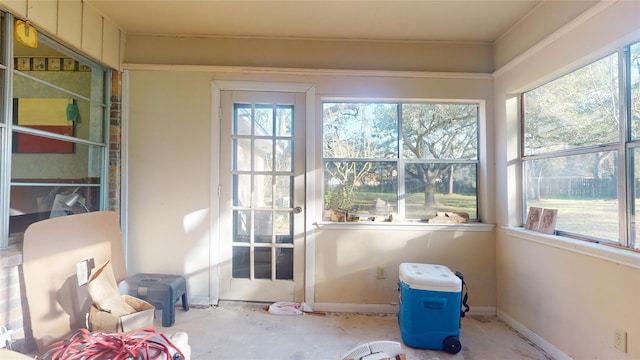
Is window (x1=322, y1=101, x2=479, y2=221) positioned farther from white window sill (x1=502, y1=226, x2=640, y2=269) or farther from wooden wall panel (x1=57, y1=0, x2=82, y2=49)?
wooden wall panel (x1=57, y1=0, x2=82, y2=49)

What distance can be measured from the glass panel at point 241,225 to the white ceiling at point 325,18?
1.84 metres

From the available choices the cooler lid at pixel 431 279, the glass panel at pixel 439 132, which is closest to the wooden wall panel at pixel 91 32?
the glass panel at pixel 439 132

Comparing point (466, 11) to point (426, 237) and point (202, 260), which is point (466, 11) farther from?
point (202, 260)

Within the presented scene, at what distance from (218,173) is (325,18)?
5.90ft

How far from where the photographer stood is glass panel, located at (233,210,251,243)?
9.53 feet

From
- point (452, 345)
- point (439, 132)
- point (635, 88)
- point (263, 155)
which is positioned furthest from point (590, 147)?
point (263, 155)

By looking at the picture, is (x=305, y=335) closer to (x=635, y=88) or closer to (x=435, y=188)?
(x=435, y=188)

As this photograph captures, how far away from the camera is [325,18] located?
2508 millimetres

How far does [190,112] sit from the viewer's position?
112 inches

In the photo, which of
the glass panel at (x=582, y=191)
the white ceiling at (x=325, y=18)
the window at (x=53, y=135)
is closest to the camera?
the glass panel at (x=582, y=191)

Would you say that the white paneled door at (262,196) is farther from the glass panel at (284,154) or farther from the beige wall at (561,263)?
the beige wall at (561,263)

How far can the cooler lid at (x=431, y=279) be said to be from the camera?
212 centimetres

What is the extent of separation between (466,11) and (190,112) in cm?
273

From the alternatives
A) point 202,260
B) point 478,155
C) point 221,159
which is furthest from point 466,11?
point 202,260
